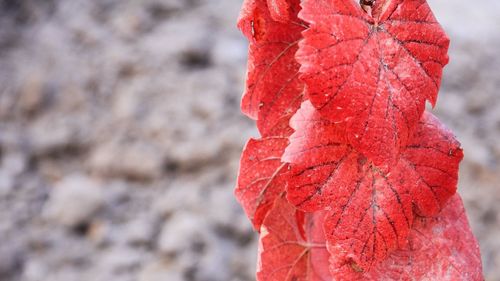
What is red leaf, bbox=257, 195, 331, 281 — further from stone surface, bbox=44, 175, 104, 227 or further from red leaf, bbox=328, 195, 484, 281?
stone surface, bbox=44, 175, 104, 227

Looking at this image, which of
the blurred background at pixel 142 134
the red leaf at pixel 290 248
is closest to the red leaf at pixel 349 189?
the red leaf at pixel 290 248

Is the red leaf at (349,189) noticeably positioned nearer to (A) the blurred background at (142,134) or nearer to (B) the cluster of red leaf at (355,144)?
(B) the cluster of red leaf at (355,144)

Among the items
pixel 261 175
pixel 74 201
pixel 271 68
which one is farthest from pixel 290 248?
pixel 74 201

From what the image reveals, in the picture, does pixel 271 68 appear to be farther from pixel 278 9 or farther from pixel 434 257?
pixel 434 257

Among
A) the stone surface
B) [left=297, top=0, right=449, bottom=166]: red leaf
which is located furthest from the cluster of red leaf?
the stone surface

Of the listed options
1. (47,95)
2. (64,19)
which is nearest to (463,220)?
(47,95)

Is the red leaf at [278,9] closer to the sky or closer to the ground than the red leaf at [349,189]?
closer to the sky
